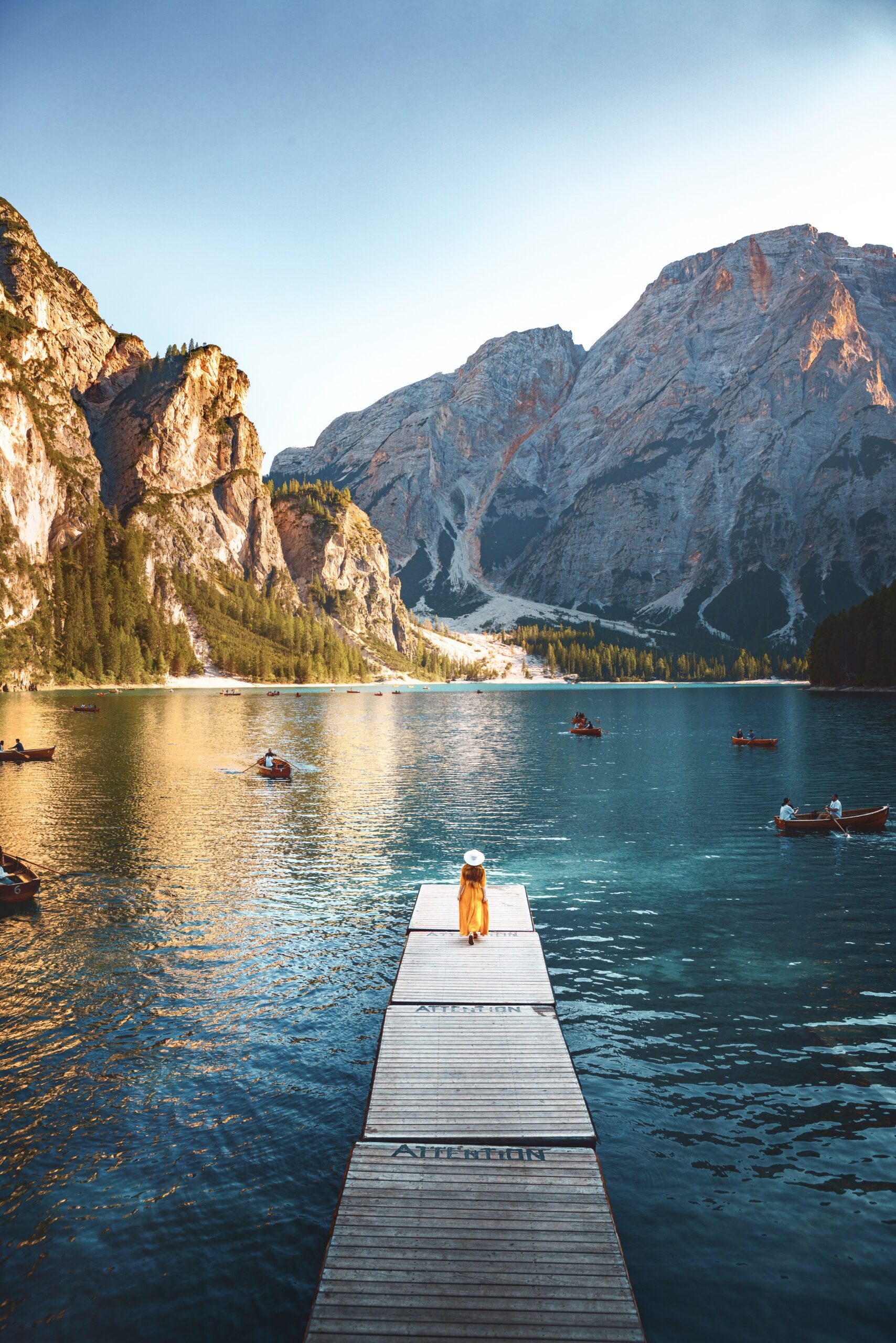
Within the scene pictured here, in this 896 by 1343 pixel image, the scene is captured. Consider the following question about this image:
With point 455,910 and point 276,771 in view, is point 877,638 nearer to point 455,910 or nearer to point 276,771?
point 276,771

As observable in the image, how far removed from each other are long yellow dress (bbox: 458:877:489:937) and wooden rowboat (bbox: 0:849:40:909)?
19.4 metres

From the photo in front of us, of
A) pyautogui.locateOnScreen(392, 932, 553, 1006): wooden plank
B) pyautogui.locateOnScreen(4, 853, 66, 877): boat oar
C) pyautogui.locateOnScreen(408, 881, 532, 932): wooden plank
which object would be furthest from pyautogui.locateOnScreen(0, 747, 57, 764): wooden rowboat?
pyautogui.locateOnScreen(392, 932, 553, 1006): wooden plank

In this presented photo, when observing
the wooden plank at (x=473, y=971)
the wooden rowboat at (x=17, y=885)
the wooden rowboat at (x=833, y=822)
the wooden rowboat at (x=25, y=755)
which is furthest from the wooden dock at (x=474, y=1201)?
the wooden rowboat at (x=25, y=755)

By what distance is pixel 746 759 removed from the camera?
293 feet

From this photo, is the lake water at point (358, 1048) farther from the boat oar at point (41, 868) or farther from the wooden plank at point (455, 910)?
the wooden plank at point (455, 910)

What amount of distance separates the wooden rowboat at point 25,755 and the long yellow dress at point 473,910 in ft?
218

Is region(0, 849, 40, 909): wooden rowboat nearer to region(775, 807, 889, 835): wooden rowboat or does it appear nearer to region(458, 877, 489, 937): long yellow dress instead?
region(458, 877, 489, 937): long yellow dress

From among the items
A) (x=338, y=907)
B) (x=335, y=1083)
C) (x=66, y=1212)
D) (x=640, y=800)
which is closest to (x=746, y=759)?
(x=640, y=800)

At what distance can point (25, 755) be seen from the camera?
7975cm

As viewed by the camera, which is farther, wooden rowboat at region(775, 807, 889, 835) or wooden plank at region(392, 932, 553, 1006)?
wooden rowboat at region(775, 807, 889, 835)

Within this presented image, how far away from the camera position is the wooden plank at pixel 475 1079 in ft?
50.7

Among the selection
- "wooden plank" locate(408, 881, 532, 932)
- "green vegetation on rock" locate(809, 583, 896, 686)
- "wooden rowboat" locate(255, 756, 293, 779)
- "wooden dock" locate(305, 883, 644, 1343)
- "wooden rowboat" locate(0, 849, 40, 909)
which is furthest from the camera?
"green vegetation on rock" locate(809, 583, 896, 686)

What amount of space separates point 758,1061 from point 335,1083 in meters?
11.1

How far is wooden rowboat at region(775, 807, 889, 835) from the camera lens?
49.9 m
